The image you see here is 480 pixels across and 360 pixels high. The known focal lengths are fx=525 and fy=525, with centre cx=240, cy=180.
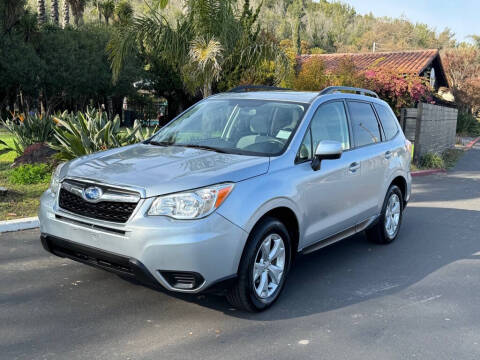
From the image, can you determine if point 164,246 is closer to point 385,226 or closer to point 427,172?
point 385,226

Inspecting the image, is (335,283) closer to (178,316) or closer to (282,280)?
(282,280)

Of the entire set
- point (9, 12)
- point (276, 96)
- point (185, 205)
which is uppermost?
point (9, 12)

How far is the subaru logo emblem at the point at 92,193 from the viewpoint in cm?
397

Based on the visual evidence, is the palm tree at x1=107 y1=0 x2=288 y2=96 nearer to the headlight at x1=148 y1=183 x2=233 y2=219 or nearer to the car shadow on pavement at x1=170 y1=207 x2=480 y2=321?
the car shadow on pavement at x1=170 y1=207 x2=480 y2=321

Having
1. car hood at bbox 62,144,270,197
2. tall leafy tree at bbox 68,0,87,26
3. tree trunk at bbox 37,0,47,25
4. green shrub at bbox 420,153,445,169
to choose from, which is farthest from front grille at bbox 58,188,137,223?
tall leafy tree at bbox 68,0,87,26

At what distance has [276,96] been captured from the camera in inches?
218

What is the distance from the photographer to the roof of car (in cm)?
533

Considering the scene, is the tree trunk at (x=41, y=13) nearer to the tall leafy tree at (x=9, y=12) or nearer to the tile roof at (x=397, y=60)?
the tall leafy tree at (x=9, y=12)

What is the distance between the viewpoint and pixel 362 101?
6.23 metres

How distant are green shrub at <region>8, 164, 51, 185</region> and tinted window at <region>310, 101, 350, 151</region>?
20.0ft

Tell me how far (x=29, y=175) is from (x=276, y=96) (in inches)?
231

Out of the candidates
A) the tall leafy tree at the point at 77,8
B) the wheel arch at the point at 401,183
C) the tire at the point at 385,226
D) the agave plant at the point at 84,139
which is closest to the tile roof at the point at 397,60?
the tall leafy tree at the point at 77,8

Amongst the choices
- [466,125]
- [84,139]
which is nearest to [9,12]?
[84,139]

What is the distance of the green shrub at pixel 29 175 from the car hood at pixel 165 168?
5248 mm
